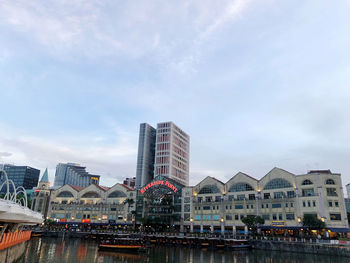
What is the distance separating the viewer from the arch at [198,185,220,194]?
118m

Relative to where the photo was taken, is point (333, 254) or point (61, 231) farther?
point (61, 231)

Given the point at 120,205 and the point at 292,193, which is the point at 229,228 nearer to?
the point at 292,193

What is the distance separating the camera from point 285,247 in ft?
260

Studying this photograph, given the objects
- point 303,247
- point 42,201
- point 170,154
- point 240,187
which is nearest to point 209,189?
point 240,187

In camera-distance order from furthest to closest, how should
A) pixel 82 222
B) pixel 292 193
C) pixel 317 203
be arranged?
pixel 82 222 → pixel 292 193 → pixel 317 203

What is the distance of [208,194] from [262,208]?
24023 mm

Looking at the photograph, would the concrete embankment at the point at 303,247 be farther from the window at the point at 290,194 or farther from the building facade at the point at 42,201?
the building facade at the point at 42,201

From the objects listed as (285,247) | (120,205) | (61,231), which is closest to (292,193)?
(285,247)

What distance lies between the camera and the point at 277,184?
103m

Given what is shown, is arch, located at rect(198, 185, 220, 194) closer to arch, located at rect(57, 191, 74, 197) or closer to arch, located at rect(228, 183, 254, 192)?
arch, located at rect(228, 183, 254, 192)

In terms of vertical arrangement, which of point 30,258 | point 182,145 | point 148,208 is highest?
point 182,145

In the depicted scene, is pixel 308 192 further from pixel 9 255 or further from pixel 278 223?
pixel 9 255

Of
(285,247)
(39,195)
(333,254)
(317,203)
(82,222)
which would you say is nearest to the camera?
(333,254)

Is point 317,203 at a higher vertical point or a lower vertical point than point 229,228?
higher
